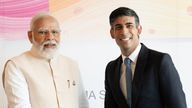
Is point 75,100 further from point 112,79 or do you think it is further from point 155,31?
point 155,31

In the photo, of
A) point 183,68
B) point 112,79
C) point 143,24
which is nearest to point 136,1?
point 143,24

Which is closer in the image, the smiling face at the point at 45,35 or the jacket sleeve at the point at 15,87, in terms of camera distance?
the jacket sleeve at the point at 15,87

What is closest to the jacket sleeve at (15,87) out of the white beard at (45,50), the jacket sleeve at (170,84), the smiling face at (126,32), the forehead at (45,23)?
the white beard at (45,50)

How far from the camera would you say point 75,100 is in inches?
89.1

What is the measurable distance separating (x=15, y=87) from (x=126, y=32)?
80 cm

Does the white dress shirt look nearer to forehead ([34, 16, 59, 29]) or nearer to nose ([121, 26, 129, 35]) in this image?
nose ([121, 26, 129, 35])

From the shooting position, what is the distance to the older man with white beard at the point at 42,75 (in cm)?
205

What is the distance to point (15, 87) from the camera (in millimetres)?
2025

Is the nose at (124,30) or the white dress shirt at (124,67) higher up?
the nose at (124,30)

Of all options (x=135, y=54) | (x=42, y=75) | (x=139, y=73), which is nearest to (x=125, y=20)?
(x=135, y=54)

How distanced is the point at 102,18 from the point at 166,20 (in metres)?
0.55

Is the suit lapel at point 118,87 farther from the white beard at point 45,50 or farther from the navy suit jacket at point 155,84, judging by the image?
the white beard at point 45,50

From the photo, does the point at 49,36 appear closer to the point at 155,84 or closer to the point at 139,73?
the point at 139,73

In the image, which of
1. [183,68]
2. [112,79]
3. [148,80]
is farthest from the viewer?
[183,68]
